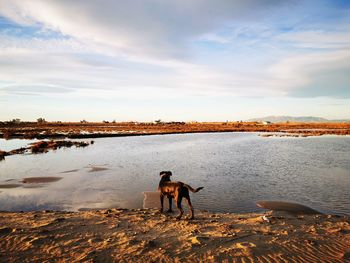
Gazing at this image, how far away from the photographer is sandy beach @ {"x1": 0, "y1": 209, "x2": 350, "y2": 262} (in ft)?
25.2

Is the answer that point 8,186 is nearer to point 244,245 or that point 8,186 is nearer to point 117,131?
point 244,245

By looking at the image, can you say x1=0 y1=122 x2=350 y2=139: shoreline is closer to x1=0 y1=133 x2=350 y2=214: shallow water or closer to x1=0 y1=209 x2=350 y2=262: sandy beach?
x1=0 y1=133 x2=350 y2=214: shallow water

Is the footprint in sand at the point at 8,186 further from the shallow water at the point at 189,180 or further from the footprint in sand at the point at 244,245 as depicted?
the footprint in sand at the point at 244,245

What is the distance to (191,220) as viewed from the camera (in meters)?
10.8

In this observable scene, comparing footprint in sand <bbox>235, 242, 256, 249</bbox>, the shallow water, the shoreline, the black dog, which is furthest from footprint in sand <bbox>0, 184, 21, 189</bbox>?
the shoreline

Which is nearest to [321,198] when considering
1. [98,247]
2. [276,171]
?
[276,171]

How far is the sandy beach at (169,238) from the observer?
769 centimetres

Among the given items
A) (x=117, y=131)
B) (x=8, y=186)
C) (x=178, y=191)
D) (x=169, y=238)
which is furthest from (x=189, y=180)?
(x=117, y=131)

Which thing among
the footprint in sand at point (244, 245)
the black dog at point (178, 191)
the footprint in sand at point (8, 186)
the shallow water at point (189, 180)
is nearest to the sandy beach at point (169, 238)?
the footprint in sand at point (244, 245)

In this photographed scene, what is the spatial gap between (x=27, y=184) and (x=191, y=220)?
13.4m

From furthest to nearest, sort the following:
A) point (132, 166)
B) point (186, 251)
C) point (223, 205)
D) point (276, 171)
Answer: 1. point (132, 166)
2. point (276, 171)
3. point (223, 205)
4. point (186, 251)

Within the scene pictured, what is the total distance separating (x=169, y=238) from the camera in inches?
348

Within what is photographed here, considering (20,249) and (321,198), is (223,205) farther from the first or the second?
(20,249)

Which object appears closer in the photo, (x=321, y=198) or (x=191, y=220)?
(x=191, y=220)
